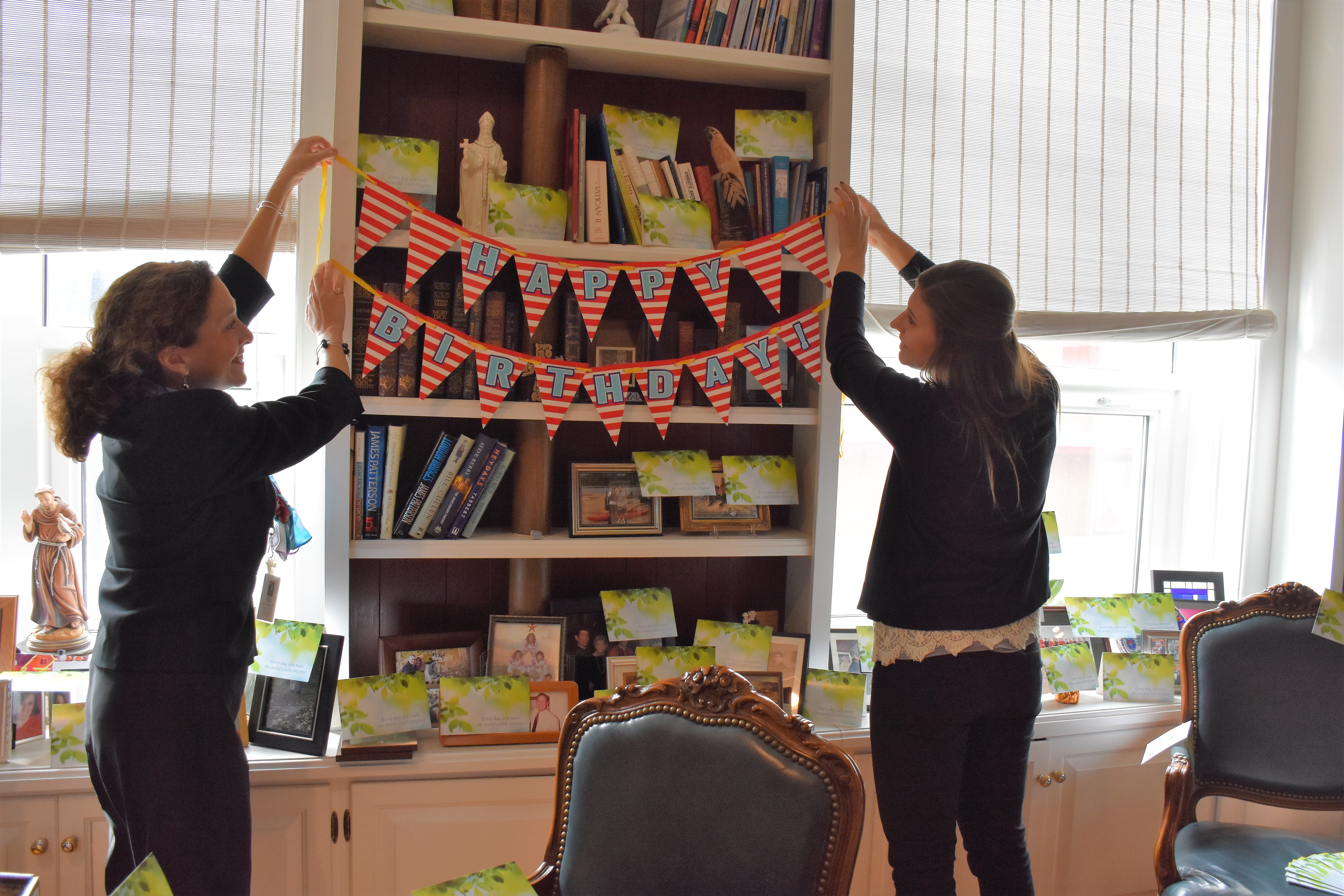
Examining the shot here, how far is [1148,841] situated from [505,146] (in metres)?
2.24

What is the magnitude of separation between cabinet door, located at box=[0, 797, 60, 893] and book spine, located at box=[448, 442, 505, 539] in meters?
0.85

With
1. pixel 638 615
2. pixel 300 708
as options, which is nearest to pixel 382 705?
pixel 300 708

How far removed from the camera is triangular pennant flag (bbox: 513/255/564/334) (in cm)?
179

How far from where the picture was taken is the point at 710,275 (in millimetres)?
1881

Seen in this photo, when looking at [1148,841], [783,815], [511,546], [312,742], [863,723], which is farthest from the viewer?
[1148,841]

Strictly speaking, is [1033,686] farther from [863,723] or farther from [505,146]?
[505,146]

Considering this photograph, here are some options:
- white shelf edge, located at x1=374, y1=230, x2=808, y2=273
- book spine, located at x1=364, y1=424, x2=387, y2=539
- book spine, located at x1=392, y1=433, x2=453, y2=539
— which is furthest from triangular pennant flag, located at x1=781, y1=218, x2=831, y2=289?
book spine, located at x1=364, y1=424, x2=387, y2=539

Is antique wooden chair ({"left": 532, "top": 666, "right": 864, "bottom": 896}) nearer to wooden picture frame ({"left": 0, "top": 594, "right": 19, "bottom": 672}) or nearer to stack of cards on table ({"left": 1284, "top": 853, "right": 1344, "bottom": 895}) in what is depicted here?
stack of cards on table ({"left": 1284, "top": 853, "right": 1344, "bottom": 895})

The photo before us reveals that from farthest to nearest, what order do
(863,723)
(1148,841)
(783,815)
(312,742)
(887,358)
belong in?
(887,358), (1148,841), (863,723), (312,742), (783,815)

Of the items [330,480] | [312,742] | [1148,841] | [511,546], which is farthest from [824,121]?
[1148,841]

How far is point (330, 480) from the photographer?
179 centimetres

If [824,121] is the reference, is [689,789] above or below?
below

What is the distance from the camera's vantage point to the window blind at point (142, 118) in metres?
1.79

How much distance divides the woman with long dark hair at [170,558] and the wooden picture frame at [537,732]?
Result: 18.6 inches
